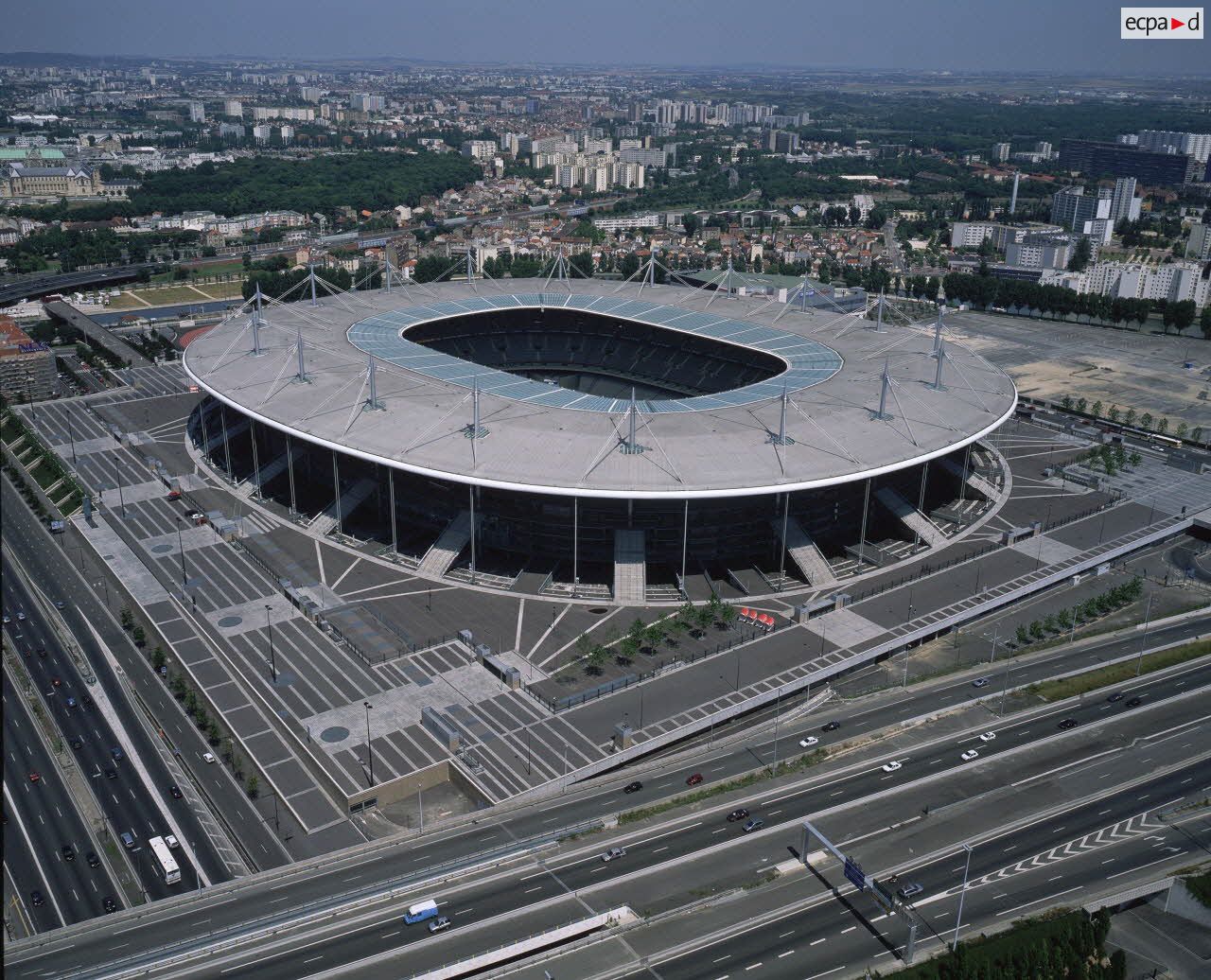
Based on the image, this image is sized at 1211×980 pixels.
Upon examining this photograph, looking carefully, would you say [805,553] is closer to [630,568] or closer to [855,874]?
[630,568]

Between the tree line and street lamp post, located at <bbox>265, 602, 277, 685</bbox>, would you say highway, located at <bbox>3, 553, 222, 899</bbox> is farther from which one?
the tree line

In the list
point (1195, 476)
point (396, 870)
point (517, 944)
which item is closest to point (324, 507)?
point (396, 870)

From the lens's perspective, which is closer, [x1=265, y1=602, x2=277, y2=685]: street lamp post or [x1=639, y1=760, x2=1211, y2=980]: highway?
[x1=639, y1=760, x2=1211, y2=980]: highway

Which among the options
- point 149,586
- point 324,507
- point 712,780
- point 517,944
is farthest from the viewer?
point 324,507

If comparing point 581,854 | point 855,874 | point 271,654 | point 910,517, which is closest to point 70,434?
point 271,654

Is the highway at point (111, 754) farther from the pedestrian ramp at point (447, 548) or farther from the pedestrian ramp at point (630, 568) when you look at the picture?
the pedestrian ramp at point (630, 568)

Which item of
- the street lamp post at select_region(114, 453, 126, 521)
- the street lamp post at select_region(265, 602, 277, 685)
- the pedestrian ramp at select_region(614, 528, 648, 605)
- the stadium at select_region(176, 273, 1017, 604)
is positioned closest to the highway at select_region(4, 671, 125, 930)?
the street lamp post at select_region(265, 602, 277, 685)

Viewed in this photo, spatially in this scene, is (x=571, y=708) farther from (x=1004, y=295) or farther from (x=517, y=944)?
(x=1004, y=295)
